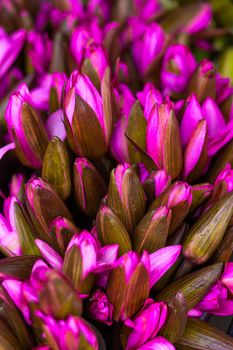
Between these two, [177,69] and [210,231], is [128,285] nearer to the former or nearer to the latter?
[210,231]

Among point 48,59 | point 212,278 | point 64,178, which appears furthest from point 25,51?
point 212,278

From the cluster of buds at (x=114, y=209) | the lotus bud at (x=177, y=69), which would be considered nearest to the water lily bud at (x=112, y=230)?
the cluster of buds at (x=114, y=209)

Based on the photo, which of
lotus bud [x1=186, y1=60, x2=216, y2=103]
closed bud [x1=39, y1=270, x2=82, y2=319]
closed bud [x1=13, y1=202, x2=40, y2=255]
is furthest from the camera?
lotus bud [x1=186, y1=60, x2=216, y2=103]

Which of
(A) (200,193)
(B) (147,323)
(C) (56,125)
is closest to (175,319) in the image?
(B) (147,323)

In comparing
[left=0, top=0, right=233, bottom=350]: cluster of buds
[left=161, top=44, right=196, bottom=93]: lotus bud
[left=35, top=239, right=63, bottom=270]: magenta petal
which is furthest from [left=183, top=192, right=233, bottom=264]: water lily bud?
[left=161, top=44, right=196, bottom=93]: lotus bud

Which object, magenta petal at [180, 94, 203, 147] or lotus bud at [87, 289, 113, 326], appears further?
magenta petal at [180, 94, 203, 147]

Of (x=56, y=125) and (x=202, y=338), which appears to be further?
(x=56, y=125)

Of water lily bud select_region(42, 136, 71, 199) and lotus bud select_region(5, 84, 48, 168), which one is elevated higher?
lotus bud select_region(5, 84, 48, 168)

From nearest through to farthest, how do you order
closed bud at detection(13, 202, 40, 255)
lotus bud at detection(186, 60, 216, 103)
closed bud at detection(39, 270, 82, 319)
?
closed bud at detection(39, 270, 82, 319), closed bud at detection(13, 202, 40, 255), lotus bud at detection(186, 60, 216, 103)

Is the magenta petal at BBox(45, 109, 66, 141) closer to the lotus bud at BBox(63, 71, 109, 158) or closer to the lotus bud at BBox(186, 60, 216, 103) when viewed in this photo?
the lotus bud at BBox(63, 71, 109, 158)
